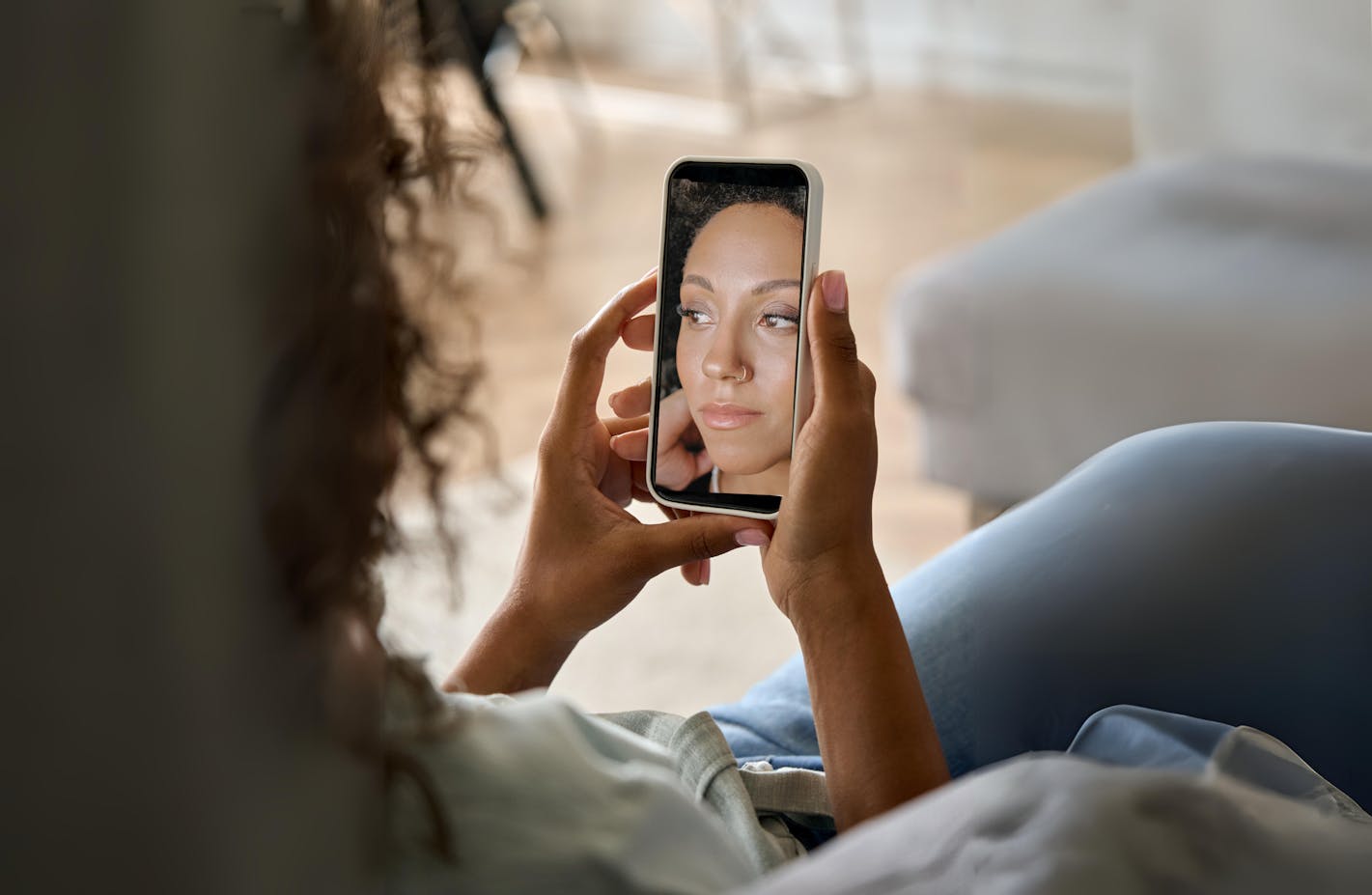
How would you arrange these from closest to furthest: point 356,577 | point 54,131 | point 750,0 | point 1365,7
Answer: point 54,131, point 356,577, point 1365,7, point 750,0

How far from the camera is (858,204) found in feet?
9.54

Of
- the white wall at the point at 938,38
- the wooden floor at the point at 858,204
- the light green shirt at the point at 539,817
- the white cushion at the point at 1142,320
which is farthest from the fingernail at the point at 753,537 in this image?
the white wall at the point at 938,38

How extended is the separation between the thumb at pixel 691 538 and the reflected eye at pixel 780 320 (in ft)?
0.35

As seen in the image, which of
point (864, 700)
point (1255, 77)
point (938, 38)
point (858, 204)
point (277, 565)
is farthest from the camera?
point (938, 38)

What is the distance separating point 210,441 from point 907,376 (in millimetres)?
1466

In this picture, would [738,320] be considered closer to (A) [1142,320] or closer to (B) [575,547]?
(B) [575,547]

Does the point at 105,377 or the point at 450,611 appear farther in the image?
the point at 450,611

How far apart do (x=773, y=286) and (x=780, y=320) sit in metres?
0.02

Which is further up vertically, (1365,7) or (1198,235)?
(1365,7)

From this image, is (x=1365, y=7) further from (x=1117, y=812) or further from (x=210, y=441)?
(x=210, y=441)

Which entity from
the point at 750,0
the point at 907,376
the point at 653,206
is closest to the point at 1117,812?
the point at 907,376

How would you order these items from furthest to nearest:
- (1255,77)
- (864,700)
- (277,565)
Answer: (1255,77)
(864,700)
(277,565)

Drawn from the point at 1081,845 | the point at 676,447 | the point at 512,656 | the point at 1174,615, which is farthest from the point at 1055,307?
the point at 1081,845

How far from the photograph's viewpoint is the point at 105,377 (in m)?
0.32
